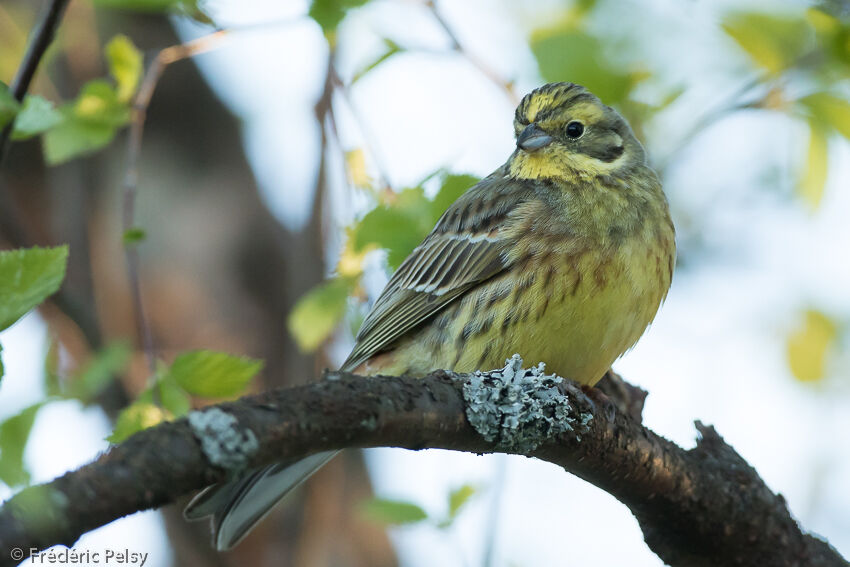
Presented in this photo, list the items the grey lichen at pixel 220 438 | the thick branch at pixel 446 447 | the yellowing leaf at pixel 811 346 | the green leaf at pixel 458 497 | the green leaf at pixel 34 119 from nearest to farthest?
the thick branch at pixel 446 447 < the grey lichen at pixel 220 438 < the green leaf at pixel 34 119 < the green leaf at pixel 458 497 < the yellowing leaf at pixel 811 346

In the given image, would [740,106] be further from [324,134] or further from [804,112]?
[324,134]

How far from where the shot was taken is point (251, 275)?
21.1 feet

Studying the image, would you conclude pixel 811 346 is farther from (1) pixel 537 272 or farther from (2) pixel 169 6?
(2) pixel 169 6

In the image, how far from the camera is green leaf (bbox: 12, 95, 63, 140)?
3.14 meters

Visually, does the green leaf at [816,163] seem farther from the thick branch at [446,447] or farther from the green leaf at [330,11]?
the green leaf at [330,11]

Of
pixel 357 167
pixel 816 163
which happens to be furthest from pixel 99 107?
pixel 816 163

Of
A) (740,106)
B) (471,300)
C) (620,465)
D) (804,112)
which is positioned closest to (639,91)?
(740,106)

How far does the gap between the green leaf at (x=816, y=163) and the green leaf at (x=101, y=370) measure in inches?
117

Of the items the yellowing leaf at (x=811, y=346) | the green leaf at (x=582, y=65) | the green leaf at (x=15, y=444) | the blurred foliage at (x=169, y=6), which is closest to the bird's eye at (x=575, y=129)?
the green leaf at (x=582, y=65)

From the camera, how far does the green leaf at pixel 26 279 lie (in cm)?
242

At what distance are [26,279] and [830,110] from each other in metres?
2.89

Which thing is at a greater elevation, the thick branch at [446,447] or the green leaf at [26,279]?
the green leaf at [26,279]

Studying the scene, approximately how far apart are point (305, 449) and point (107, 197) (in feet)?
14.8

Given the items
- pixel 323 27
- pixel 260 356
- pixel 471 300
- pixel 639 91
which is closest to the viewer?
pixel 323 27
